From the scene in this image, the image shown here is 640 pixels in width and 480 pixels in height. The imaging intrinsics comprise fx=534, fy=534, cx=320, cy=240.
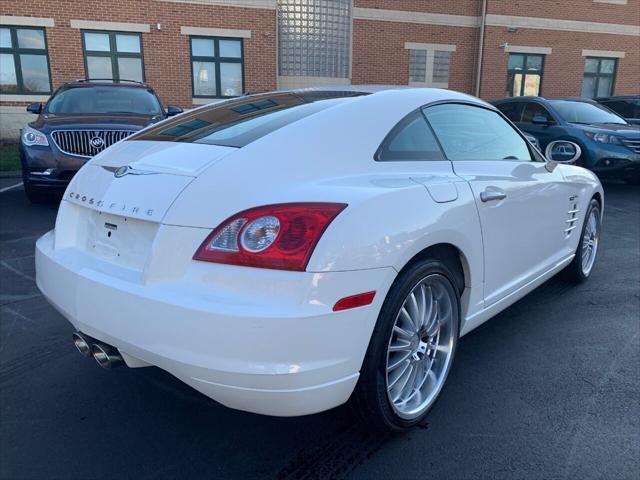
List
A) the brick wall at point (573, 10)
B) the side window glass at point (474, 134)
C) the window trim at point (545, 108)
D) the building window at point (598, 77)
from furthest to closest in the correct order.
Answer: the building window at point (598, 77), the brick wall at point (573, 10), the window trim at point (545, 108), the side window glass at point (474, 134)

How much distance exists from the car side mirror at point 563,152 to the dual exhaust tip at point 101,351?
340 cm

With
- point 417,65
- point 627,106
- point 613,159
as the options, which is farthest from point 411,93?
point 417,65

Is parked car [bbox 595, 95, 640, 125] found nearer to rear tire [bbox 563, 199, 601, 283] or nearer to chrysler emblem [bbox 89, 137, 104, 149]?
rear tire [bbox 563, 199, 601, 283]

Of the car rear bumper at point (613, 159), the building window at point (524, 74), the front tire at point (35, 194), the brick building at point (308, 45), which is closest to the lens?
the front tire at point (35, 194)

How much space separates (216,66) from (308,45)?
2.89 m

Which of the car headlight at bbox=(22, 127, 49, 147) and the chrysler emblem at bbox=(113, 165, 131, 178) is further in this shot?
the car headlight at bbox=(22, 127, 49, 147)

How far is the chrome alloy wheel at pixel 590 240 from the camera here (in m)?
4.42

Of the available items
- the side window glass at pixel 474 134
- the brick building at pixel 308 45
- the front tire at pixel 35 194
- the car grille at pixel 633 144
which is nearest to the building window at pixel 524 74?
the brick building at pixel 308 45

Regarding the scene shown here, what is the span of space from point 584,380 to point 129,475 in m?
2.39

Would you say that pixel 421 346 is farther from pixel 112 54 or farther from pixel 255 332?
pixel 112 54

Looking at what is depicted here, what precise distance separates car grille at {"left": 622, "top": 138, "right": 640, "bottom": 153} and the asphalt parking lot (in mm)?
6238

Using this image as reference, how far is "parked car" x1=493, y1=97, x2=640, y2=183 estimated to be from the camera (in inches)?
343

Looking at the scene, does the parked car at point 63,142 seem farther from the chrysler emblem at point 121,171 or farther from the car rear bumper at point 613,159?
the car rear bumper at point 613,159

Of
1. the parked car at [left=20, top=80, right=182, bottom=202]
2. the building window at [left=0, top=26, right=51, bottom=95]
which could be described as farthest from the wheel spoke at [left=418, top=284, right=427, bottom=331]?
the building window at [left=0, top=26, right=51, bottom=95]
